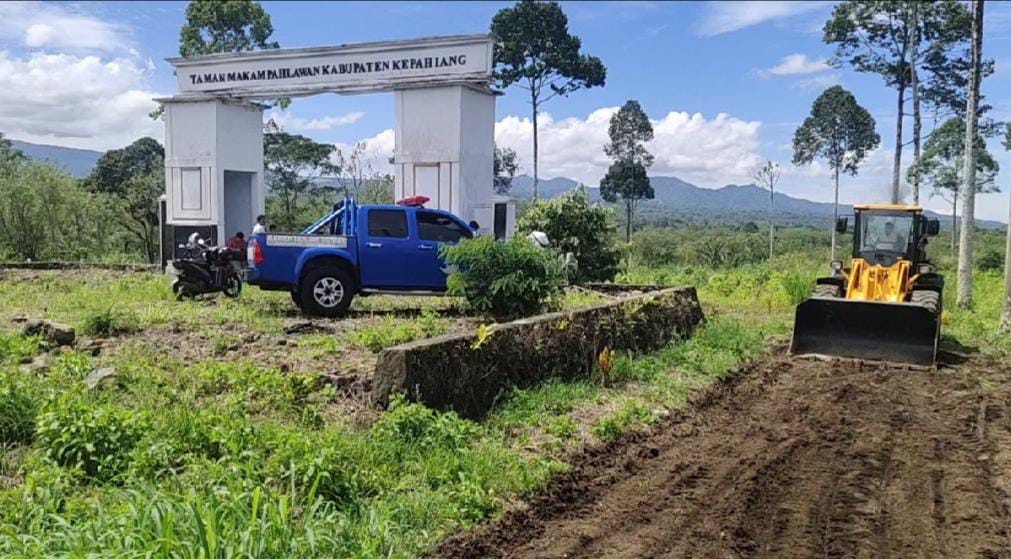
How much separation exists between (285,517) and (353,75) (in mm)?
14821

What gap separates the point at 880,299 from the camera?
1136cm

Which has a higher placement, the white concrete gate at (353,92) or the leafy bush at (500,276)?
the white concrete gate at (353,92)

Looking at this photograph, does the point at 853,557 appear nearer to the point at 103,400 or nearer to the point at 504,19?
the point at 103,400

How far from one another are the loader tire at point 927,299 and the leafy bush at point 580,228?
7.13 meters

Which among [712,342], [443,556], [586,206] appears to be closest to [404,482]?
[443,556]

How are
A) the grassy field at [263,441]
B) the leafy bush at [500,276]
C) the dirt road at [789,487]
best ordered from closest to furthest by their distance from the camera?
the grassy field at [263,441] → the dirt road at [789,487] → the leafy bush at [500,276]

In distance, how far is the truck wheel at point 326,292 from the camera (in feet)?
35.2

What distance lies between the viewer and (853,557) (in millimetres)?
4129

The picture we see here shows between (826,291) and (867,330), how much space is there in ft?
4.43

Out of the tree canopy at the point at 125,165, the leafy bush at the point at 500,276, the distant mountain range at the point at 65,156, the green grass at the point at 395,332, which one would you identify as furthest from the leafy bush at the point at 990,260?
the tree canopy at the point at 125,165

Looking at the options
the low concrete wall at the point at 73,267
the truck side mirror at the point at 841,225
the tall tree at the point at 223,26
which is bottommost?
the low concrete wall at the point at 73,267

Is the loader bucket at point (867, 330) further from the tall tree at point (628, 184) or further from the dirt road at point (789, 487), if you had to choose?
the tall tree at point (628, 184)

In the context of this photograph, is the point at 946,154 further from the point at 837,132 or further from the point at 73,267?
the point at 73,267

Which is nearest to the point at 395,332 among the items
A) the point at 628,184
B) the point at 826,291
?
the point at 826,291
